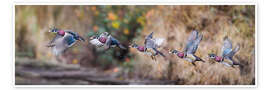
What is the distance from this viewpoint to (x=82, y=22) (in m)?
3.10

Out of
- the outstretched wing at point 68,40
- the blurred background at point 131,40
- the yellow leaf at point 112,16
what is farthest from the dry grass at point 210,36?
the outstretched wing at point 68,40

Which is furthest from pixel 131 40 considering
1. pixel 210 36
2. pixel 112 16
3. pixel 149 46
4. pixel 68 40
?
pixel 68 40

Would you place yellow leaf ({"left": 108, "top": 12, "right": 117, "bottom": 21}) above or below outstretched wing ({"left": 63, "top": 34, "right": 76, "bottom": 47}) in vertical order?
above

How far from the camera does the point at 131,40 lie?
9.88ft

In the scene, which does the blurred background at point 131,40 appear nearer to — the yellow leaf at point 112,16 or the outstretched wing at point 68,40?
the yellow leaf at point 112,16

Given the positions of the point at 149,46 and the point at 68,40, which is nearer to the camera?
the point at 68,40

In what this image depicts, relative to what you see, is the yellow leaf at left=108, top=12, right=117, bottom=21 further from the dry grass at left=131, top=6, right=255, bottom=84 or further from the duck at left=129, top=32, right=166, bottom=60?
the duck at left=129, top=32, right=166, bottom=60

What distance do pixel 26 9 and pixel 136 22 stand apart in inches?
43.3

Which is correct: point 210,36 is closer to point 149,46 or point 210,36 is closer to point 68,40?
point 149,46

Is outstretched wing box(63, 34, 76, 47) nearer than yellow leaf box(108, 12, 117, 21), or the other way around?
outstretched wing box(63, 34, 76, 47)

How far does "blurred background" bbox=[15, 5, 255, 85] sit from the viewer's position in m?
2.62

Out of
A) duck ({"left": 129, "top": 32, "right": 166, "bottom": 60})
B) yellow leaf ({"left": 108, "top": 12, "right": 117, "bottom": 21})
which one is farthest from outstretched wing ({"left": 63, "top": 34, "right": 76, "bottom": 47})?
yellow leaf ({"left": 108, "top": 12, "right": 117, "bottom": 21})

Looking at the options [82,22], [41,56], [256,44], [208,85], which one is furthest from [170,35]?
[41,56]

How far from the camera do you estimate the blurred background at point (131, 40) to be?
8.58 ft
